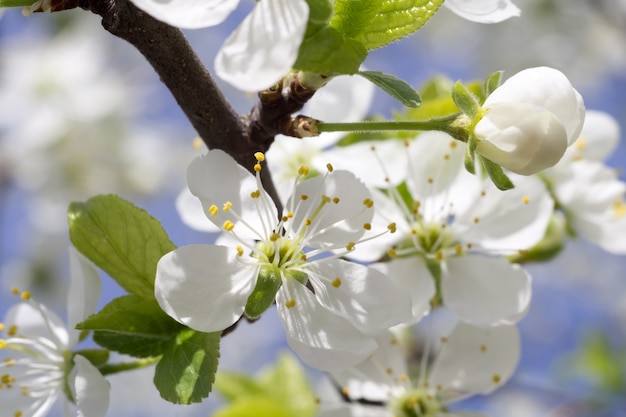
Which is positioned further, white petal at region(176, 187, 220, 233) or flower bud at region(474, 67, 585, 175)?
white petal at region(176, 187, 220, 233)

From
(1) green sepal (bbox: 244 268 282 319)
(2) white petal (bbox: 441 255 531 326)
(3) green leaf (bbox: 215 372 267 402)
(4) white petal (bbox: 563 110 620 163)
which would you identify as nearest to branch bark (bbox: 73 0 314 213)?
(1) green sepal (bbox: 244 268 282 319)

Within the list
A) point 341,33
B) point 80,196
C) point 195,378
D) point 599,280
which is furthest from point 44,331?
point 599,280

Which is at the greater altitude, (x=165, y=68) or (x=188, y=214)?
(x=165, y=68)

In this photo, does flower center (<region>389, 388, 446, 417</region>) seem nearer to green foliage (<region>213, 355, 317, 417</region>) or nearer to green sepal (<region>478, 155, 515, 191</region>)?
green foliage (<region>213, 355, 317, 417</region>)

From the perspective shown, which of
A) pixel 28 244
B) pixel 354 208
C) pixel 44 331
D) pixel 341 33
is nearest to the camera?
pixel 341 33

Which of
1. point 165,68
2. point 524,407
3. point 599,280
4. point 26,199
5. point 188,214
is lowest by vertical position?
point 599,280

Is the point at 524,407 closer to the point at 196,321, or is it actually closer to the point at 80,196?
the point at 80,196
